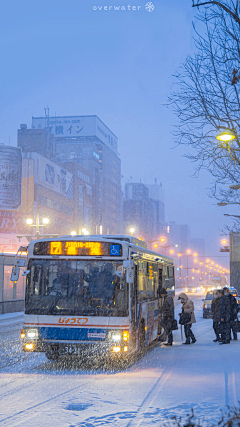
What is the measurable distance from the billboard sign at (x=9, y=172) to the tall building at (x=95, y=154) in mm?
60714

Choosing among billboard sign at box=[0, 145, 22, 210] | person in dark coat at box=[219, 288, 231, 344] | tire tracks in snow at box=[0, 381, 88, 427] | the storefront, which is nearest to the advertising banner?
billboard sign at box=[0, 145, 22, 210]

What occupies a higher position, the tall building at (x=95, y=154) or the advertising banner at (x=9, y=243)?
the tall building at (x=95, y=154)

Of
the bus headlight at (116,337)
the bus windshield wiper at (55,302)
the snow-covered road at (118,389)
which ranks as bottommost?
the snow-covered road at (118,389)

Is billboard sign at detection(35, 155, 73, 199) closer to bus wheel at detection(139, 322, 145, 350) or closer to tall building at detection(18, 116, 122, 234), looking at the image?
tall building at detection(18, 116, 122, 234)

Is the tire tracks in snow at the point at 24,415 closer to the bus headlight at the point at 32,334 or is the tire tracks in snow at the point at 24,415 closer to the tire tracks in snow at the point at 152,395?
the tire tracks in snow at the point at 152,395

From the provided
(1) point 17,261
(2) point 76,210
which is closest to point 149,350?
(1) point 17,261

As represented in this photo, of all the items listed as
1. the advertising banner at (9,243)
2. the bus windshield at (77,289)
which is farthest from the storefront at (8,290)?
the advertising banner at (9,243)

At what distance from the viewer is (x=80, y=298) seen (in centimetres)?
1064

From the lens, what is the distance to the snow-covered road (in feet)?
21.1

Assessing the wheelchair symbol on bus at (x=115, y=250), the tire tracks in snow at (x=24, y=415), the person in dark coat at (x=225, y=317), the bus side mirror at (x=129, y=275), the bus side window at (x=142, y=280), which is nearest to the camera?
the tire tracks in snow at (x=24, y=415)

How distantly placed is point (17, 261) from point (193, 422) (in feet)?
18.7

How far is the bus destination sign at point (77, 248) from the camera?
11.0 meters

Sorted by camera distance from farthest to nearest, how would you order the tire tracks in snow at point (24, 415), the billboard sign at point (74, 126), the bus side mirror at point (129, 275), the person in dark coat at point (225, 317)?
the billboard sign at point (74, 126) → the person in dark coat at point (225, 317) → the bus side mirror at point (129, 275) → the tire tracks in snow at point (24, 415)

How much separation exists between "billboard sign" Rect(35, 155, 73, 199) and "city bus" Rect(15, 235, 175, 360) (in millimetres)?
85283
